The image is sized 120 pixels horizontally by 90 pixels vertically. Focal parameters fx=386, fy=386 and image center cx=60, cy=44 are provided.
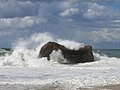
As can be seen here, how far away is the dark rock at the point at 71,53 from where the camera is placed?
30.2 metres

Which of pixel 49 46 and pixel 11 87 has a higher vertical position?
pixel 49 46

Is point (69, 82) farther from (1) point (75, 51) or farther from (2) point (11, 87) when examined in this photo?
(1) point (75, 51)

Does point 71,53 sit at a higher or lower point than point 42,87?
higher

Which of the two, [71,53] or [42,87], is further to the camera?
[71,53]

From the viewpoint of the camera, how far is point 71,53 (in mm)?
31578

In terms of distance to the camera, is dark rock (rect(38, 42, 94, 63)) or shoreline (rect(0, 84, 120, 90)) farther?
dark rock (rect(38, 42, 94, 63))

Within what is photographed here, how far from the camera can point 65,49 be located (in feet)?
104

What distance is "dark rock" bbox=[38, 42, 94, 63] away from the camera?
30.2 meters

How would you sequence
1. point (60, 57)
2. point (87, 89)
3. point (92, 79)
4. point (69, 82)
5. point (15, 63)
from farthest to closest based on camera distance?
point (60, 57) → point (15, 63) → point (92, 79) → point (69, 82) → point (87, 89)

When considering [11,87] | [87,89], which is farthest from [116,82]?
[11,87]

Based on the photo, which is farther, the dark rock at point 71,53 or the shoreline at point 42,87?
the dark rock at point 71,53

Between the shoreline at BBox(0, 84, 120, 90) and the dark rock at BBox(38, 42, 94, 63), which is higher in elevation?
the dark rock at BBox(38, 42, 94, 63)

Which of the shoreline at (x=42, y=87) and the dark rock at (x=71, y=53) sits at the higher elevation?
the dark rock at (x=71, y=53)

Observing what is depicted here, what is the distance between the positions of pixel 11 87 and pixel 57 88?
178 cm
